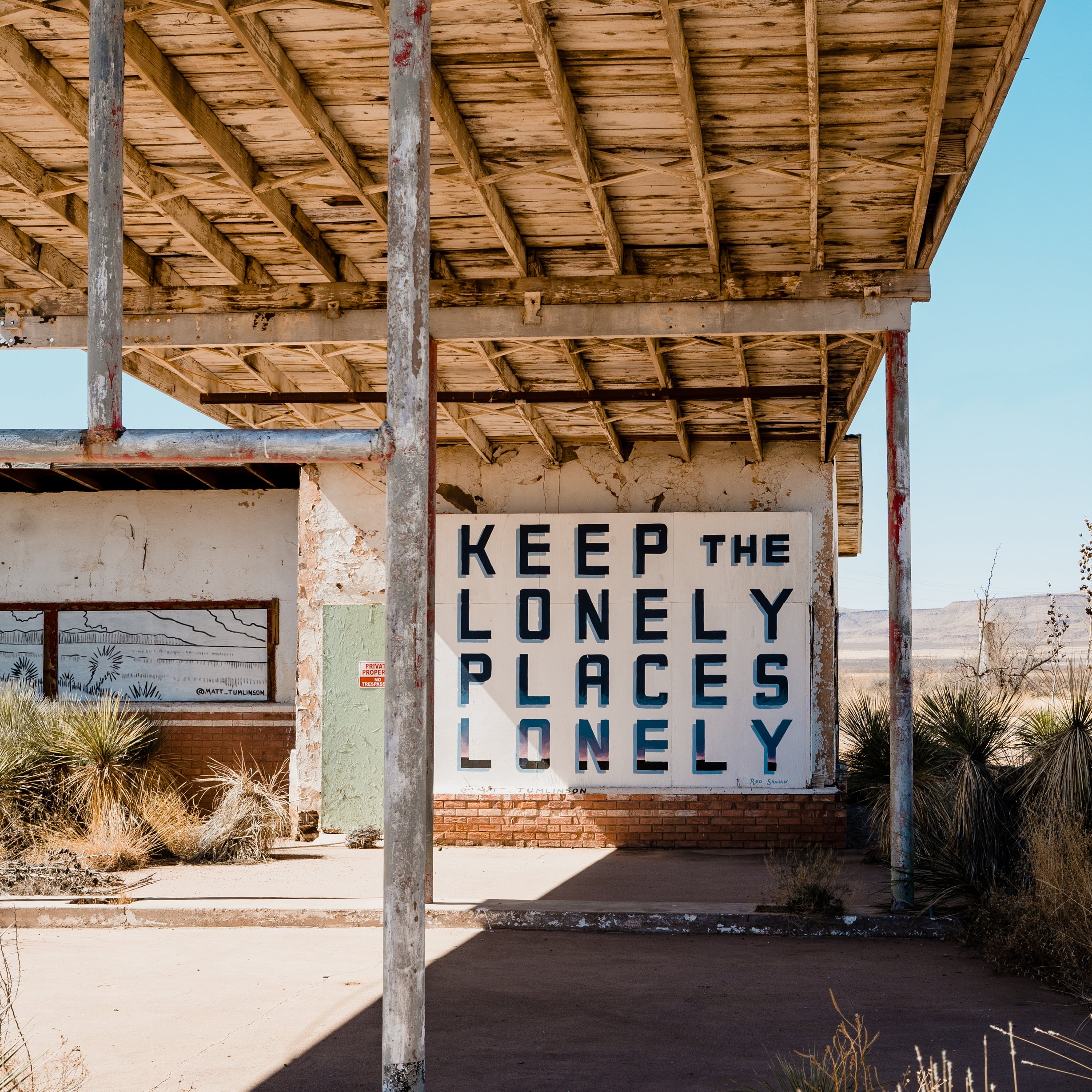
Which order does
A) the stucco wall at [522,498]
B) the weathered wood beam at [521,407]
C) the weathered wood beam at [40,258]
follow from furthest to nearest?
the stucco wall at [522,498] < the weathered wood beam at [521,407] < the weathered wood beam at [40,258]

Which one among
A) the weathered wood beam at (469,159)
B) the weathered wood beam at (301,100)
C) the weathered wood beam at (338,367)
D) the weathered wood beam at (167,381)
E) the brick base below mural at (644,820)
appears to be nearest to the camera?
the weathered wood beam at (301,100)

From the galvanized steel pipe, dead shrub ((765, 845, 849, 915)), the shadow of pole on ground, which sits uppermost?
the galvanized steel pipe

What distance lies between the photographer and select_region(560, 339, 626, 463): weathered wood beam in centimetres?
1173

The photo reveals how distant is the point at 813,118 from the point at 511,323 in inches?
142

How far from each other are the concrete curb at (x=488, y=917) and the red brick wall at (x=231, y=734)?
5.19 m

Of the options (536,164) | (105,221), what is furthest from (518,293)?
(105,221)

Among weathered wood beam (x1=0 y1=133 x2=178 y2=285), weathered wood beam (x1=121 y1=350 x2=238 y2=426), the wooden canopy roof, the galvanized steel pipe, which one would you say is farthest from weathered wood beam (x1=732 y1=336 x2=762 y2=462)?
the galvanized steel pipe

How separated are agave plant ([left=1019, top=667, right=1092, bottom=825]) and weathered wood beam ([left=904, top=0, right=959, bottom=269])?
3486 millimetres

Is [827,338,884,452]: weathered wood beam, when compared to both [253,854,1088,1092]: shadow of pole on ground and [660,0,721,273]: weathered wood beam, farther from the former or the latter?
[253,854,1088,1092]: shadow of pole on ground

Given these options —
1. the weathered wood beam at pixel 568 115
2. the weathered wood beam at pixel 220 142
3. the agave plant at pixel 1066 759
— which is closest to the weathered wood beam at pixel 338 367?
the weathered wood beam at pixel 220 142

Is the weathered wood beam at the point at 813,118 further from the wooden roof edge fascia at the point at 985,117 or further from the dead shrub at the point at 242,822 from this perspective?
the dead shrub at the point at 242,822

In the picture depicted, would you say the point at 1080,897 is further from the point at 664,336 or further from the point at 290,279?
the point at 290,279

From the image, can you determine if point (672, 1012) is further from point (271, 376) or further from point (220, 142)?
point (271, 376)

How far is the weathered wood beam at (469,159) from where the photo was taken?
7.38 m
